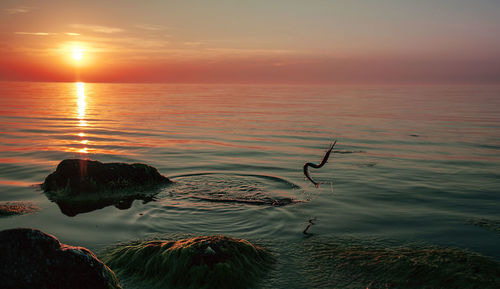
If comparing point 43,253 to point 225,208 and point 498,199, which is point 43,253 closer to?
point 225,208

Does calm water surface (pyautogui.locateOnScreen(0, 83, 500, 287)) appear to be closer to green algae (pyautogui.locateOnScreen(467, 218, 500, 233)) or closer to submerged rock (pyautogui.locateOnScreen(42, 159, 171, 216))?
green algae (pyautogui.locateOnScreen(467, 218, 500, 233))

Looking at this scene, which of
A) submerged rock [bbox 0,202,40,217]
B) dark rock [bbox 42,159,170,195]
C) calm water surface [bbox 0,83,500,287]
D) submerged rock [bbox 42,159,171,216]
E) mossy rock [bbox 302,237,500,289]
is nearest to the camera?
mossy rock [bbox 302,237,500,289]

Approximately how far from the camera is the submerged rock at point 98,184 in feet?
35.2

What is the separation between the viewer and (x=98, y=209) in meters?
9.91

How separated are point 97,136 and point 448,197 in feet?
70.3

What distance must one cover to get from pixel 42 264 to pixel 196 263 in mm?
2446

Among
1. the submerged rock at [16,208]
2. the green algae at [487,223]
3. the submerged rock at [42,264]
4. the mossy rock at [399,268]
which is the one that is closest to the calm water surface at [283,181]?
the green algae at [487,223]

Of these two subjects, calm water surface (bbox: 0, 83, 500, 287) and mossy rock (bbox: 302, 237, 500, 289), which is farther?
calm water surface (bbox: 0, 83, 500, 287)

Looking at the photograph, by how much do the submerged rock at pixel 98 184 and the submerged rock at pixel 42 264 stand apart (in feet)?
20.9

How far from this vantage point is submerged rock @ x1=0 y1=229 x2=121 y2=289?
147 inches

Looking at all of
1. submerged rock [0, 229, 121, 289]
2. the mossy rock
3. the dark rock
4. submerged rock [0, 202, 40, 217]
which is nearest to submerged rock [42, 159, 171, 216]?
the dark rock

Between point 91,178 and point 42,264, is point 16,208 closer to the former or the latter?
point 91,178

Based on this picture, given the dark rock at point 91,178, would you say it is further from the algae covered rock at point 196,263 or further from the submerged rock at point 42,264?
the submerged rock at point 42,264

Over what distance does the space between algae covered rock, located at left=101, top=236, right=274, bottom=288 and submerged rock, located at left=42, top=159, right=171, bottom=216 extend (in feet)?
13.7
